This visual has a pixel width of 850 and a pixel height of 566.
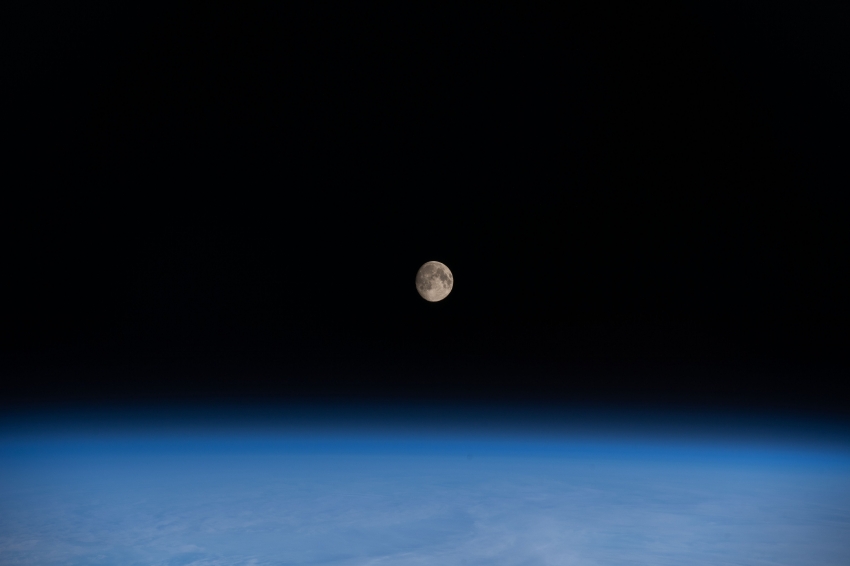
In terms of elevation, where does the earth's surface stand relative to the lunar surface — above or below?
below

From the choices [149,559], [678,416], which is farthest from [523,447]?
[149,559]

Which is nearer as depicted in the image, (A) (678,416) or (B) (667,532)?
(B) (667,532)

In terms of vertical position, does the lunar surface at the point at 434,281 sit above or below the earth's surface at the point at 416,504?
above

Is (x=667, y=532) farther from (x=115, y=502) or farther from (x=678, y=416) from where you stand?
(x=678, y=416)

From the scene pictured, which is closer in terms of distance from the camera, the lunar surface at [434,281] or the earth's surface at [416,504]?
the earth's surface at [416,504]

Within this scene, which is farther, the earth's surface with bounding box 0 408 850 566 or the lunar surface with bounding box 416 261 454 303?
the lunar surface with bounding box 416 261 454 303
